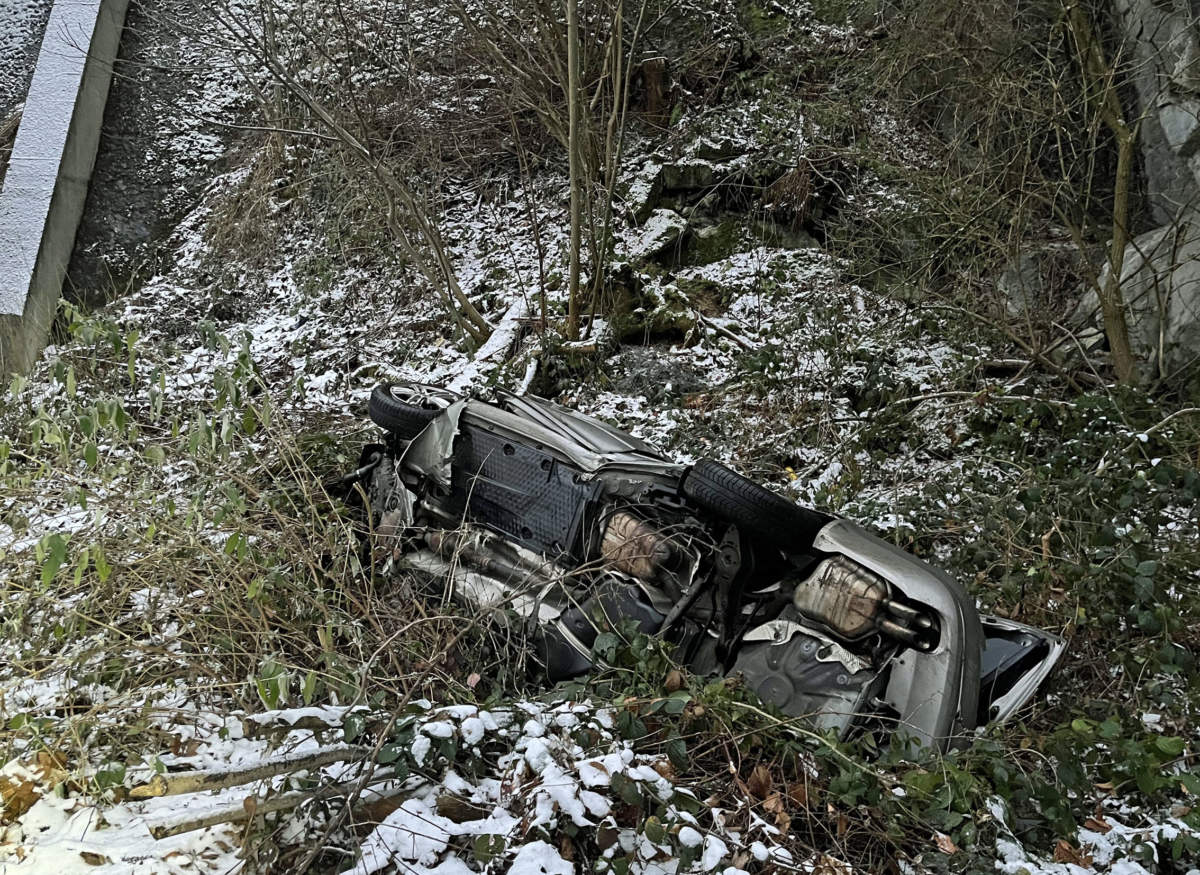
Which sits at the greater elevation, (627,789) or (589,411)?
(589,411)

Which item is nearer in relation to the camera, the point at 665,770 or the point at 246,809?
the point at 246,809

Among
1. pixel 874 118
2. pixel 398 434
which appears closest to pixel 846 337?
pixel 874 118

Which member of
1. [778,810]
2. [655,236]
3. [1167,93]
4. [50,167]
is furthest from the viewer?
[50,167]

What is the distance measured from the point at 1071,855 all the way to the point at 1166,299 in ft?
14.0

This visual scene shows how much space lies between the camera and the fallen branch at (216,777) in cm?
221

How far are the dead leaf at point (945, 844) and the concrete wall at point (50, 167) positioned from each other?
28.7ft

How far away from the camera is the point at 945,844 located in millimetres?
2232

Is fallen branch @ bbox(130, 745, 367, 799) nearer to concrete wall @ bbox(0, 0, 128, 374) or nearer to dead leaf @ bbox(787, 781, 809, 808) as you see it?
dead leaf @ bbox(787, 781, 809, 808)

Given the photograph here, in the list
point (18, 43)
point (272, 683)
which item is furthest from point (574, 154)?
point (18, 43)

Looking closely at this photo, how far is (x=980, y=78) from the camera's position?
6758mm

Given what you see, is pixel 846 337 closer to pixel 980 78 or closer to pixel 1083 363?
pixel 1083 363

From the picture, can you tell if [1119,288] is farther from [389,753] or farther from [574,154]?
[389,753]

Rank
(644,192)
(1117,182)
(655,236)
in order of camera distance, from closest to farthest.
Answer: (1117,182), (655,236), (644,192)

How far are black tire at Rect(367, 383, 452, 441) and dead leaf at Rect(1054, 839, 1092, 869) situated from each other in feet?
10.0
